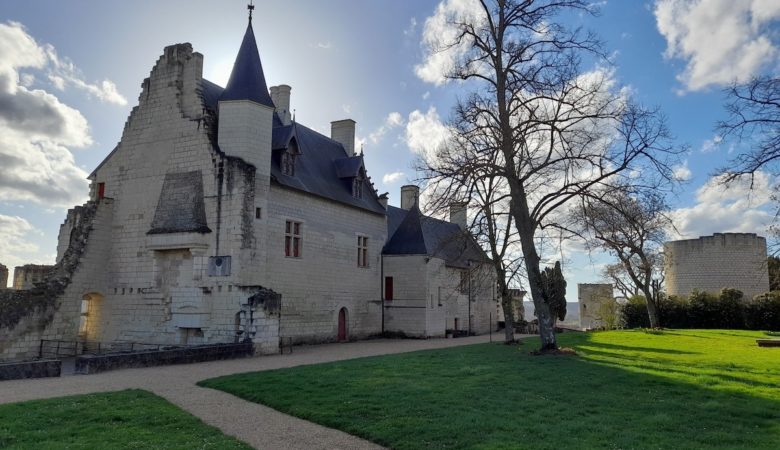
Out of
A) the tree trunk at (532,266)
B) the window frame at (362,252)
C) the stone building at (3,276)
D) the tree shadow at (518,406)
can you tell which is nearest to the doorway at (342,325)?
the window frame at (362,252)

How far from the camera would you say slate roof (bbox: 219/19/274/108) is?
19.3 meters

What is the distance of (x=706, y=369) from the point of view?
39.0 ft

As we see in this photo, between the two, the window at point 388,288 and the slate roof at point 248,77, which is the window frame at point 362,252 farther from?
the slate roof at point 248,77

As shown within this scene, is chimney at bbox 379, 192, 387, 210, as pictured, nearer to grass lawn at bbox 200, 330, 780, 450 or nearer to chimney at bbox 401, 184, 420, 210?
chimney at bbox 401, 184, 420, 210

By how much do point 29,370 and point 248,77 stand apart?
12.0 metres

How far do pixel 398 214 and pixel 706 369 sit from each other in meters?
21.7

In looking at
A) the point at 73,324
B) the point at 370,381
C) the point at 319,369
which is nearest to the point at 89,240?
the point at 73,324

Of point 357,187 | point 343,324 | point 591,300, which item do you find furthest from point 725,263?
point 343,324

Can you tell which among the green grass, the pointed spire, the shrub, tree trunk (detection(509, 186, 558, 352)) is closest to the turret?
the pointed spire

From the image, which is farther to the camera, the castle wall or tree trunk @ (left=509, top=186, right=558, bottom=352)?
the castle wall

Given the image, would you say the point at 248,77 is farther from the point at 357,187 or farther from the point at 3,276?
the point at 3,276

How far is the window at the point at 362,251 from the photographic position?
25.6 meters

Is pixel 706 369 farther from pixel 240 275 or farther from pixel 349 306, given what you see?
pixel 349 306

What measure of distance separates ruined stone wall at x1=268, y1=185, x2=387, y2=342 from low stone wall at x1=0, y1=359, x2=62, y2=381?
26.6ft
